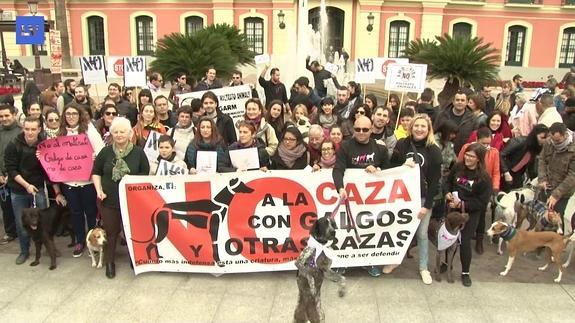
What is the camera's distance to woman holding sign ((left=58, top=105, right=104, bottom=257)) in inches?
226

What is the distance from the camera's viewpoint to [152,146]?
20.1ft

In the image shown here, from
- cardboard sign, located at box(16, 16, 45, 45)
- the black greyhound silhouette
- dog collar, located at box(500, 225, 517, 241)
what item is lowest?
dog collar, located at box(500, 225, 517, 241)

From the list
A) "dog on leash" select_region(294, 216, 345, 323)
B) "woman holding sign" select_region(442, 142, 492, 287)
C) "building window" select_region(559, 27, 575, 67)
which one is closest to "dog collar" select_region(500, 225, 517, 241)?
"woman holding sign" select_region(442, 142, 492, 287)

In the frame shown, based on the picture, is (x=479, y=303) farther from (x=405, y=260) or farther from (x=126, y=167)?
(x=126, y=167)

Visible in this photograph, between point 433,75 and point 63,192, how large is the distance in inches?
386

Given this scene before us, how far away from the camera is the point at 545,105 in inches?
287

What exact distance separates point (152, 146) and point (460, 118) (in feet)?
13.2

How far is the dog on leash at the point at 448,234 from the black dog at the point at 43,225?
412 cm

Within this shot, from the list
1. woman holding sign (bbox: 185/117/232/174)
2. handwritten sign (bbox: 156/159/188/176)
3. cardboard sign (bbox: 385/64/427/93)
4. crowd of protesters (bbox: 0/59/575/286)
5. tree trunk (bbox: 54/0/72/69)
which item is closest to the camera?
crowd of protesters (bbox: 0/59/575/286)

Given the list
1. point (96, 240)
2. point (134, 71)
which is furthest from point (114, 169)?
point (134, 71)

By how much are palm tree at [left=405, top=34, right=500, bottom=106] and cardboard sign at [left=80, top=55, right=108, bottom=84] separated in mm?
7579

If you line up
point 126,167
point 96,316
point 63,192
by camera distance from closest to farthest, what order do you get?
1. point 96,316
2. point 126,167
3. point 63,192

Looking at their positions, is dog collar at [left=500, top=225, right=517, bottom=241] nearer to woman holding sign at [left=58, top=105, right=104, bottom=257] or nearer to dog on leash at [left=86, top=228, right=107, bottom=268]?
dog on leash at [left=86, top=228, right=107, bottom=268]

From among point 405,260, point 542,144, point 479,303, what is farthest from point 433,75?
point 479,303
